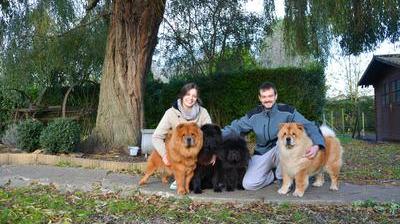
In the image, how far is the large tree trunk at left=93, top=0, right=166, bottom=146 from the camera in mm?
9672

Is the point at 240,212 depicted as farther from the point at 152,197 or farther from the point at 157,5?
the point at 157,5

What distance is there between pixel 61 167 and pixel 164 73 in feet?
28.6

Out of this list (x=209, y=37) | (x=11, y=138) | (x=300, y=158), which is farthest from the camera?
(x=209, y=37)

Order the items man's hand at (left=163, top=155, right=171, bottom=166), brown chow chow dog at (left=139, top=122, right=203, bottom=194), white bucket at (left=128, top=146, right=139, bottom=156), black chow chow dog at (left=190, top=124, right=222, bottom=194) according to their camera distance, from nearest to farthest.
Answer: brown chow chow dog at (left=139, top=122, right=203, bottom=194)
black chow chow dog at (left=190, top=124, right=222, bottom=194)
man's hand at (left=163, top=155, right=171, bottom=166)
white bucket at (left=128, top=146, right=139, bottom=156)

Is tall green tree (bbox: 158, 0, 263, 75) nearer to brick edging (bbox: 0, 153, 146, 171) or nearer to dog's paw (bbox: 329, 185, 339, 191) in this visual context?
brick edging (bbox: 0, 153, 146, 171)

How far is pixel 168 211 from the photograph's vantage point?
4.98 metres

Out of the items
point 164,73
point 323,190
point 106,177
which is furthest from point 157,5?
point 164,73

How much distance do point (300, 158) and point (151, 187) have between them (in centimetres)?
201

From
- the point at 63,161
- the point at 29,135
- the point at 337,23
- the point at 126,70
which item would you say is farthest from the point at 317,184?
the point at 29,135

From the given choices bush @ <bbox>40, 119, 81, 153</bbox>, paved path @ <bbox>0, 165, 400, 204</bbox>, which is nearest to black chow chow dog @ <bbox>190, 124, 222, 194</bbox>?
paved path @ <bbox>0, 165, 400, 204</bbox>

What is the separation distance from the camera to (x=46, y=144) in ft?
30.4

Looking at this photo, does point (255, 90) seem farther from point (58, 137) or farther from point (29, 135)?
point (29, 135)

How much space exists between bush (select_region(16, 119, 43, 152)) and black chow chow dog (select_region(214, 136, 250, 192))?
5398 mm

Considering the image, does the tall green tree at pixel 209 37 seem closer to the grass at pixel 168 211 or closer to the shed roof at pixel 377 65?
the shed roof at pixel 377 65
